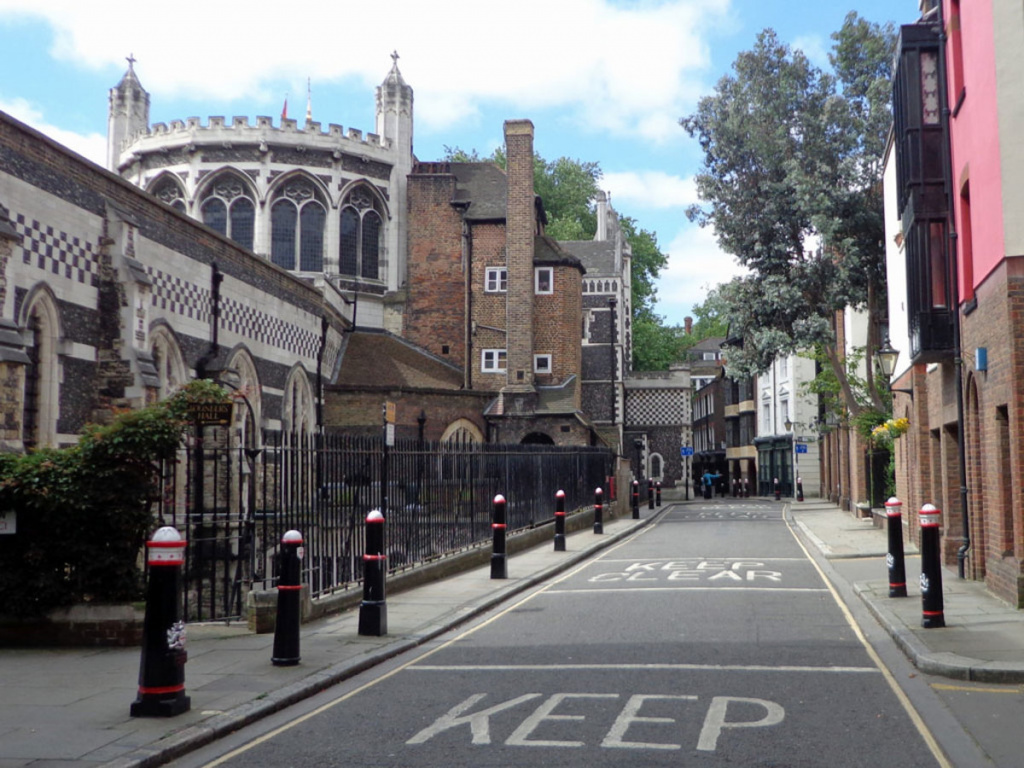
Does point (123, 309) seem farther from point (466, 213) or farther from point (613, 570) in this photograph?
point (466, 213)

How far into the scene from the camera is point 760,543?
2178 cm

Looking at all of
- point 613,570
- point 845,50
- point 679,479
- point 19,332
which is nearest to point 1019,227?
point 613,570

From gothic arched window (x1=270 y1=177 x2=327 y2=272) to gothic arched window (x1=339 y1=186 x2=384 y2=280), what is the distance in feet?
3.17

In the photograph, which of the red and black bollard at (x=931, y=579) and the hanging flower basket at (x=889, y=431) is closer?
the red and black bollard at (x=931, y=579)

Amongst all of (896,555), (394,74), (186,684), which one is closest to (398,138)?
(394,74)

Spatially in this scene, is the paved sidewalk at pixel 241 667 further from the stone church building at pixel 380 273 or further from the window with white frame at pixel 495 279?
the window with white frame at pixel 495 279

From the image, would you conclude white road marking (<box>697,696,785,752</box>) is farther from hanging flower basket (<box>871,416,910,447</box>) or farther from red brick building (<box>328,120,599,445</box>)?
red brick building (<box>328,120,599,445</box>)

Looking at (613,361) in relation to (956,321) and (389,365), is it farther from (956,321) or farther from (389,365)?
(956,321)

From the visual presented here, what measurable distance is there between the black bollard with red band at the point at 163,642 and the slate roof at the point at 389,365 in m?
26.8

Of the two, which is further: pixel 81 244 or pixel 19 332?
pixel 81 244

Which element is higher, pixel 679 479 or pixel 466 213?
pixel 466 213

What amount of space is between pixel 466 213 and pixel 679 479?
23.5 m

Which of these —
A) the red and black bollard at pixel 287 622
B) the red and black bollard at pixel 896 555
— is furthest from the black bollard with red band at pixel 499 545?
the red and black bollard at pixel 287 622

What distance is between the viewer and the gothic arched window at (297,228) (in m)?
39.6
